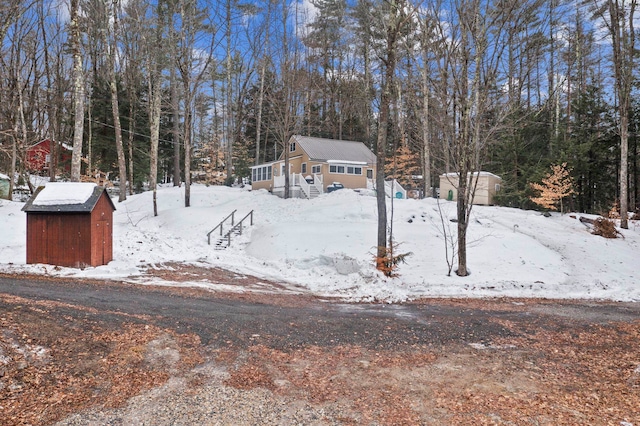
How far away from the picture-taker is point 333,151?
2727 cm

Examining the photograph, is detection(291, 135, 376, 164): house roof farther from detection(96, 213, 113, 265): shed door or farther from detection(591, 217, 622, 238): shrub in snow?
detection(96, 213, 113, 265): shed door

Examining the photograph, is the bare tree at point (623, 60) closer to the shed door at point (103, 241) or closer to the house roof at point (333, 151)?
the house roof at point (333, 151)

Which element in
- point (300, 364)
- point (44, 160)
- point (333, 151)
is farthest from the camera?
point (44, 160)

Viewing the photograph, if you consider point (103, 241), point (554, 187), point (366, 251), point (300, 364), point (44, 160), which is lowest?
point (300, 364)

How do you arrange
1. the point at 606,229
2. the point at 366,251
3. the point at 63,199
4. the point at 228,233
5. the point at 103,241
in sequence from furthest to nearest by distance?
the point at 228,233 → the point at 606,229 → the point at 366,251 → the point at 103,241 → the point at 63,199

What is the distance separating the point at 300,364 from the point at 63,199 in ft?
28.2

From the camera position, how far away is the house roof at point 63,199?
937cm

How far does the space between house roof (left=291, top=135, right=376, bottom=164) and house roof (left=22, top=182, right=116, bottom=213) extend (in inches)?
673

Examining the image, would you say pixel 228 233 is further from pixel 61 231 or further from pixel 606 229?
pixel 606 229

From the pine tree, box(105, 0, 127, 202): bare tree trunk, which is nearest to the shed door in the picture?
box(105, 0, 127, 202): bare tree trunk

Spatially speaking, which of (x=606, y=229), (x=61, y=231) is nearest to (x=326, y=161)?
(x=606, y=229)

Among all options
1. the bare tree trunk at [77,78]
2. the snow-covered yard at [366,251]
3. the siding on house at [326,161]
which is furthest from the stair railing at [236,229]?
the siding on house at [326,161]

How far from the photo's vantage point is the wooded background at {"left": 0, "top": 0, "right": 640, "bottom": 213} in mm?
9961

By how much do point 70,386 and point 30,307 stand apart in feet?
9.10
